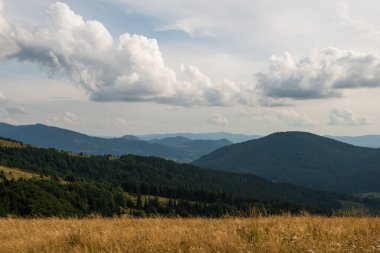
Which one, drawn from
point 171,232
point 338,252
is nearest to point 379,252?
point 338,252

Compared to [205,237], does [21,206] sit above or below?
below

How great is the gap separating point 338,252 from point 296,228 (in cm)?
Answer: 310

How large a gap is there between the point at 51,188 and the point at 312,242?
16189cm

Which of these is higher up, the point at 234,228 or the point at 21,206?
the point at 234,228

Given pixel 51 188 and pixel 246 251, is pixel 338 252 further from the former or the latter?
pixel 51 188

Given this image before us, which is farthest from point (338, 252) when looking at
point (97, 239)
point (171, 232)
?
point (97, 239)

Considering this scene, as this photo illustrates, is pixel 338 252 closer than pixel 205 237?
Yes

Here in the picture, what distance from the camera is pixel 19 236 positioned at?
13289 mm

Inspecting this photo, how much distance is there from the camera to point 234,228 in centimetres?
1196

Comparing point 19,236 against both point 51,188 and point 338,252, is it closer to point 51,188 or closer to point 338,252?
point 338,252

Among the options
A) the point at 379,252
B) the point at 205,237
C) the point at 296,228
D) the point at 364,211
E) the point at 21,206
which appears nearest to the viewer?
the point at 379,252

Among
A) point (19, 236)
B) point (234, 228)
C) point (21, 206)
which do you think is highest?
point (234, 228)

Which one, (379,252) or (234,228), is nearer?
(379,252)

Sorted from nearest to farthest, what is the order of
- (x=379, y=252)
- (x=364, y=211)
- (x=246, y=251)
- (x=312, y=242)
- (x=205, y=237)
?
(x=379, y=252) < (x=246, y=251) < (x=312, y=242) < (x=205, y=237) < (x=364, y=211)
